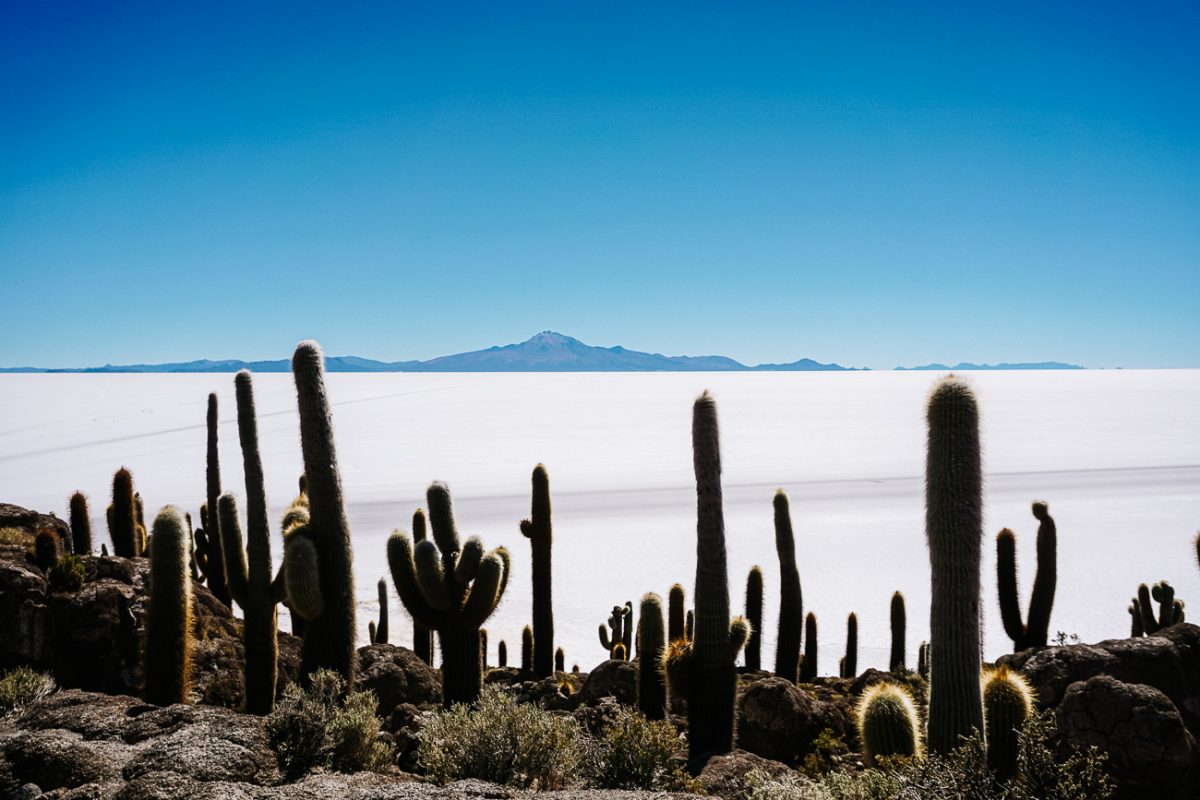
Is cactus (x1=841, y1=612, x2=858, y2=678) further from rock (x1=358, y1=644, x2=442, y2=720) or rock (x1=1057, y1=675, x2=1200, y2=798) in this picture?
rock (x1=358, y1=644, x2=442, y2=720)

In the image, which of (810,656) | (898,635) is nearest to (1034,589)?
(898,635)

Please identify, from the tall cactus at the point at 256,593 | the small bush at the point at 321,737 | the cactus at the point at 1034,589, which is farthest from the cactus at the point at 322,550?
the cactus at the point at 1034,589

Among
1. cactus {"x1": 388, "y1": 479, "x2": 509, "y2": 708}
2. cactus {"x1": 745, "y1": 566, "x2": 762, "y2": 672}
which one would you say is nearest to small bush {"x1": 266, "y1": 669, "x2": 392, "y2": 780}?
cactus {"x1": 388, "y1": 479, "x2": 509, "y2": 708}

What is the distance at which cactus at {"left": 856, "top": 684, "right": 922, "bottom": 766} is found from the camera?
17.9 ft

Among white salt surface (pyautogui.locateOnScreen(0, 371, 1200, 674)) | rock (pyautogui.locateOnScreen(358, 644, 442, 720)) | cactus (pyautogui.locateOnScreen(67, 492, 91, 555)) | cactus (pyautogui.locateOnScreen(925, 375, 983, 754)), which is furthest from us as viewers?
white salt surface (pyautogui.locateOnScreen(0, 371, 1200, 674))

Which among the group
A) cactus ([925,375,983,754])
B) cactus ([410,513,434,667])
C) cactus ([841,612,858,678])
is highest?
cactus ([925,375,983,754])

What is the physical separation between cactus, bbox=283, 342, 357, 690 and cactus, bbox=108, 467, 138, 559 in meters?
7.06

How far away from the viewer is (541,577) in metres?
12.5

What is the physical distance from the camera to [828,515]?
95.1ft

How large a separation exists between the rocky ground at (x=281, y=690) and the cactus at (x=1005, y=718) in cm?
156

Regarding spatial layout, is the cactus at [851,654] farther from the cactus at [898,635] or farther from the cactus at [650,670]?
the cactus at [650,670]

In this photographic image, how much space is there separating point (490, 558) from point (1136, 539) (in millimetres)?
23682

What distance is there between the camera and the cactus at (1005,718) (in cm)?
543

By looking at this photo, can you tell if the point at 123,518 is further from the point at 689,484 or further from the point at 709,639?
the point at 689,484
